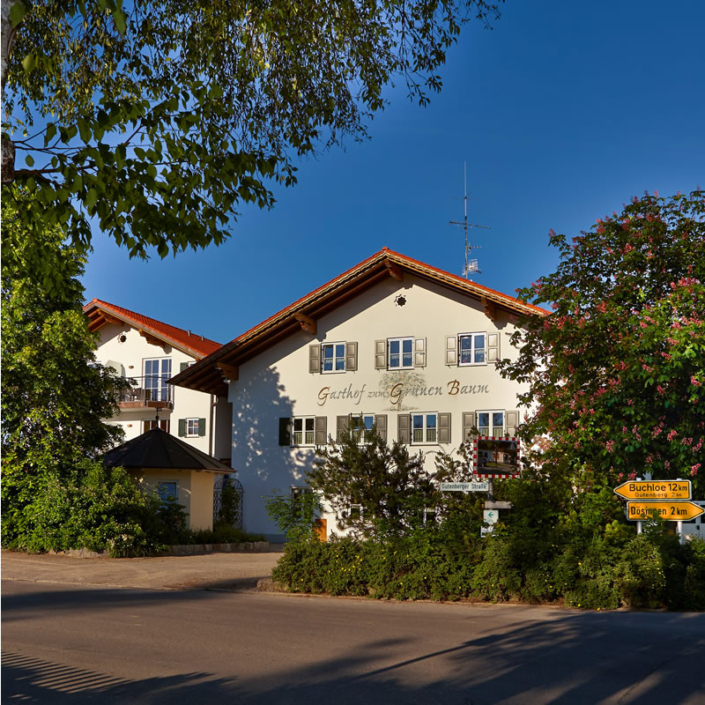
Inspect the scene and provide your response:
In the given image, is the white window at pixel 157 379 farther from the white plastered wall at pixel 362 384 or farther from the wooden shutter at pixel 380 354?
the wooden shutter at pixel 380 354

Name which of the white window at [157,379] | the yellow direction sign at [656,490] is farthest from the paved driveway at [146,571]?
the white window at [157,379]

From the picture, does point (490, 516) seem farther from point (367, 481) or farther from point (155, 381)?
point (155, 381)

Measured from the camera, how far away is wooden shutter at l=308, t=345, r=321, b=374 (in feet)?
122

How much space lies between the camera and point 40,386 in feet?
90.3

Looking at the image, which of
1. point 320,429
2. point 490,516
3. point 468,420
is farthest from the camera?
point 320,429

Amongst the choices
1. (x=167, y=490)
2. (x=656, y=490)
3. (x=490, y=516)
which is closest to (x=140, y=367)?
(x=167, y=490)

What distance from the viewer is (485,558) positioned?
15.9 m

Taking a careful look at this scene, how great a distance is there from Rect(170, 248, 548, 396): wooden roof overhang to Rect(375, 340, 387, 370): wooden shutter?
2.28 m

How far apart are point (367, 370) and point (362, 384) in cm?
60

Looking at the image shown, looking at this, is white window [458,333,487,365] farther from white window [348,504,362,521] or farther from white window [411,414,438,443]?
white window [348,504,362,521]

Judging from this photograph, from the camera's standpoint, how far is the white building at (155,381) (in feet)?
137

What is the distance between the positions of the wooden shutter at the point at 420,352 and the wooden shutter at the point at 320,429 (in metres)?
4.51

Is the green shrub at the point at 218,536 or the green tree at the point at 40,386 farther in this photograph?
the green shrub at the point at 218,536

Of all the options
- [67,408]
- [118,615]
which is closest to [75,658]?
[118,615]
